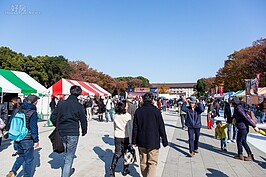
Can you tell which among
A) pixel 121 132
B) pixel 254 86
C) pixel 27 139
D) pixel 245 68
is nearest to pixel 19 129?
pixel 27 139

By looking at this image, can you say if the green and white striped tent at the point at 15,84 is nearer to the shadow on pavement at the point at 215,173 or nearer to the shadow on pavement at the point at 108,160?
the shadow on pavement at the point at 108,160

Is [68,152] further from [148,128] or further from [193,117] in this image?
[193,117]

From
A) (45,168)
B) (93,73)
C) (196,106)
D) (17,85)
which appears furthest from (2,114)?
(93,73)

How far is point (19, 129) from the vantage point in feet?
12.4

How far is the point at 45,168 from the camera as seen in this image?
501 centimetres

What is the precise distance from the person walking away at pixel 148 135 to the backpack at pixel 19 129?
6.10 feet

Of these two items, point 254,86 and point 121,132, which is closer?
point 121,132

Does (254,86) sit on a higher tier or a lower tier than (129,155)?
higher

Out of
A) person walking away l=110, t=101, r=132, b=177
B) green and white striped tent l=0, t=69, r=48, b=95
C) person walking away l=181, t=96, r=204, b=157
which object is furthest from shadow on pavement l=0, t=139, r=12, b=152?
person walking away l=181, t=96, r=204, b=157

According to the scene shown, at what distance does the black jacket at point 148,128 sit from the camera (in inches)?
146

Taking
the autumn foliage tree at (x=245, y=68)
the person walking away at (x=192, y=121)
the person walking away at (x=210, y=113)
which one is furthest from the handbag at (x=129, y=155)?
the autumn foliage tree at (x=245, y=68)

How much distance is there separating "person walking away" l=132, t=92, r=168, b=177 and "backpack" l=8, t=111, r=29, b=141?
73.2 inches

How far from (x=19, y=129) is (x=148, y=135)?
2149mm

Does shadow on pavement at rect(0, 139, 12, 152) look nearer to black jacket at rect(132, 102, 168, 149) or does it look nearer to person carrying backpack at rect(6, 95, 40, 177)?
person carrying backpack at rect(6, 95, 40, 177)
